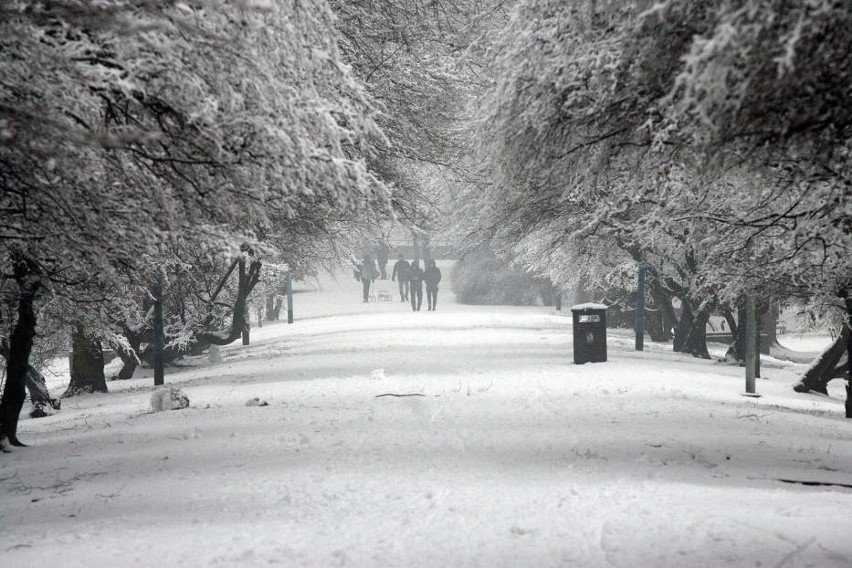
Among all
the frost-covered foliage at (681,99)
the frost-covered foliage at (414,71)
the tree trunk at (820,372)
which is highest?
the frost-covered foliage at (414,71)

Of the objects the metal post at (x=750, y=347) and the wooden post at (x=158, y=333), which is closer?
the metal post at (x=750, y=347)

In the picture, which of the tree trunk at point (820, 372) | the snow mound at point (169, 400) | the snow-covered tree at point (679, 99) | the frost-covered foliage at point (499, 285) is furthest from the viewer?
the frost-covered foliage at point (499, 285)

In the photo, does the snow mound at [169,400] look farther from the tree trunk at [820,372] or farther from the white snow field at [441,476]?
the tree trunk at [820,372]

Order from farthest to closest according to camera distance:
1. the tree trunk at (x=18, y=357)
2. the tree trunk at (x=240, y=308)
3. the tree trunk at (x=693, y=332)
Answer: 1. the tree trunk at (x=693, y=332)
2. the tree trunk at (x=240, y=308)
3. the tree trunk at (x=18, y=357)

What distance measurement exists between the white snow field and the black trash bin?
1.17m

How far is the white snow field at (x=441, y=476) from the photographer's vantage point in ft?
16.8

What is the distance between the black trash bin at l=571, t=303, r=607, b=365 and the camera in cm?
1469

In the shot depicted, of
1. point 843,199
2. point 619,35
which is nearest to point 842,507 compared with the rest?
point 843,199

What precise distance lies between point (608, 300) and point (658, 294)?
22.0ft

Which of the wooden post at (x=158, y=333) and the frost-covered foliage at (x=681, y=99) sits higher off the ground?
the frost-covered foliage at (x=681, y=99)

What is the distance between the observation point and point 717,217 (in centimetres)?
887

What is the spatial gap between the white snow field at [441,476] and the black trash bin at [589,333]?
1.17m

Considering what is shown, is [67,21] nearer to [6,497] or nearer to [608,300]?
[6,497]

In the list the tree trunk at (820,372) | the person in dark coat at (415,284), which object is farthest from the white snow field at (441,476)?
the person in dark coat at (415,284)
